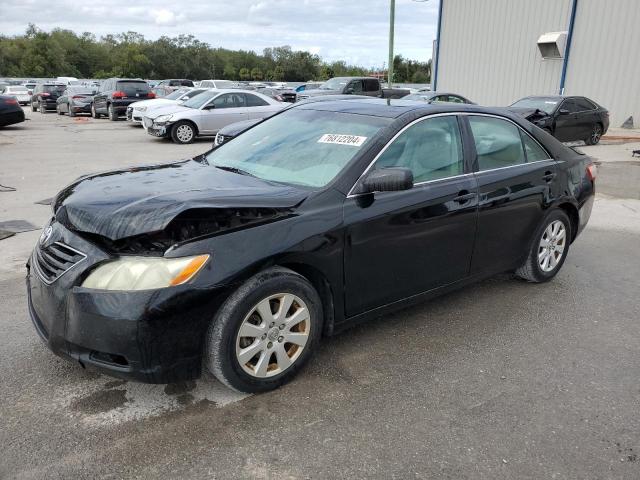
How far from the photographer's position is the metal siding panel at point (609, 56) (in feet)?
68.2

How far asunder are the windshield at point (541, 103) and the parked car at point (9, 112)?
53.9 feet

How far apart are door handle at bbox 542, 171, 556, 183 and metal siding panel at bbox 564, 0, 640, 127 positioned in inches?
787

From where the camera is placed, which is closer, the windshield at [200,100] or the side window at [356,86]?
the windshield at [200,100]

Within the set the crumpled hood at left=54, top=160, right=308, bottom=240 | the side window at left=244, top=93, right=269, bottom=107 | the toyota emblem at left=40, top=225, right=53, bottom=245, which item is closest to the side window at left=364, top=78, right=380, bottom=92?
the side window at left=244, top=93, right=269, bottom=107

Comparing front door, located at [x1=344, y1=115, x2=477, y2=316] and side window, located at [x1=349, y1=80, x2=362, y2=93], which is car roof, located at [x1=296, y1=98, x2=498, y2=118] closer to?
front door, located at [x1=344, y1=115, x2=477, y2=316]

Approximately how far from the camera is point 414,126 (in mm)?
3713

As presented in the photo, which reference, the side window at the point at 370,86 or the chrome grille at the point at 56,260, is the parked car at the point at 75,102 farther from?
the chrome grille at the point at 56,260

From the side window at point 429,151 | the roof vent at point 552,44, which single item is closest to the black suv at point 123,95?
the roof vent at point 552,44

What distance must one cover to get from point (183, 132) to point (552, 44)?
16.2 meters

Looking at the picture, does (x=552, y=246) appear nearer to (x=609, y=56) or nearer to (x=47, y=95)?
(x=609, y=56)

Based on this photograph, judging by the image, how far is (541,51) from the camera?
23.4 meters

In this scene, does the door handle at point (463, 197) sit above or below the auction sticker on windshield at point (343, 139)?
below

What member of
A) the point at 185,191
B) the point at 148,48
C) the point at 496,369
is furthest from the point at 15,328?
the point at 148,48

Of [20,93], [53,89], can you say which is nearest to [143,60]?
[20,93]
